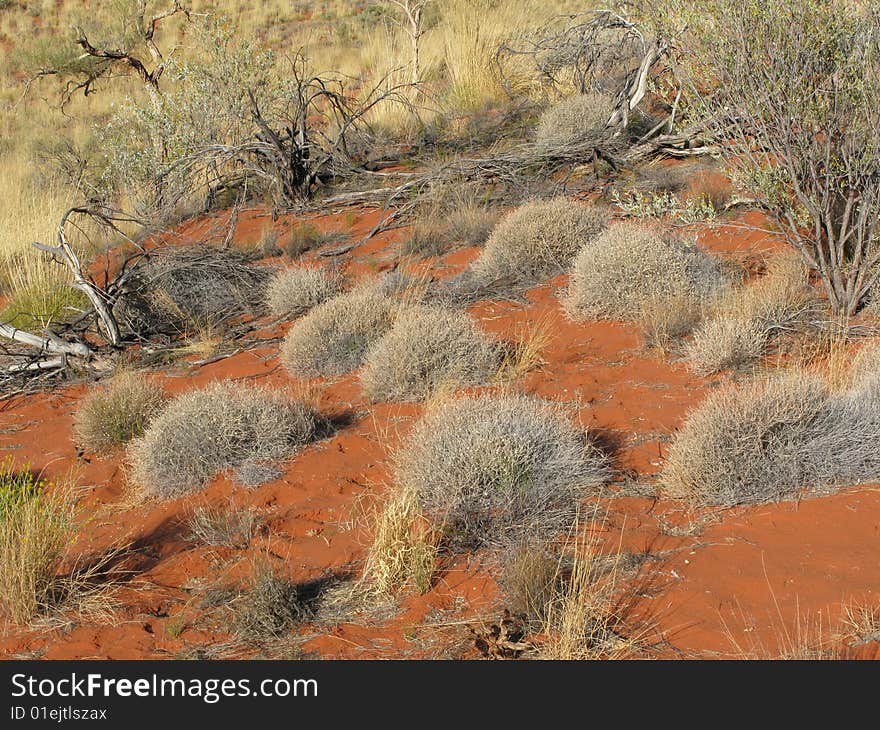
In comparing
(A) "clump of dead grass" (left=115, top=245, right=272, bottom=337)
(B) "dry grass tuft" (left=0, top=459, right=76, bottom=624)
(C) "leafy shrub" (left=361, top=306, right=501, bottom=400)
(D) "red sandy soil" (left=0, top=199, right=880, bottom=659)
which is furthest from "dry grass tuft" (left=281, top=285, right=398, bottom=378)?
(B) "dry grass tuft" (left=0, top=459, right=76, bottom=624)

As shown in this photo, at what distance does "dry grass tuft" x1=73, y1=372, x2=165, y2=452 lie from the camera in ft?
21.9

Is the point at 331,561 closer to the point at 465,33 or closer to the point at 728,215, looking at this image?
the point at 728,215

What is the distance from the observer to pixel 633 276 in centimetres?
Answer: 729

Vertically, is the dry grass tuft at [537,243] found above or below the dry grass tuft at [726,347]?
above

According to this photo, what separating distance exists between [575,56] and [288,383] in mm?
7190

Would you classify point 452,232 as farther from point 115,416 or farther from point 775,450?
point 775,450

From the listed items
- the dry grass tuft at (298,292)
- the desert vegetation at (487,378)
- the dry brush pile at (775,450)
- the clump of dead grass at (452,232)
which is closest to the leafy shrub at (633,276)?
the desert vegetation at (487,378)

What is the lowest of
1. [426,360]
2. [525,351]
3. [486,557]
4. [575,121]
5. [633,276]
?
[486,557]

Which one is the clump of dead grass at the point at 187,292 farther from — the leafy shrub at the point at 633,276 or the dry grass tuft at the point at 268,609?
the dry grass tuft at the point at 268,609

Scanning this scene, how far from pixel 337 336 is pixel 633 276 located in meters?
2.52

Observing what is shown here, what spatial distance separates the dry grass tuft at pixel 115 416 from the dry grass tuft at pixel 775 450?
409 cm

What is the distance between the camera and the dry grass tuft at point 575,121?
10.9 meters

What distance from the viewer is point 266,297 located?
9469 mm

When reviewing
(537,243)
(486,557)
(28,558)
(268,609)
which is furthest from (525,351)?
(28,558)
